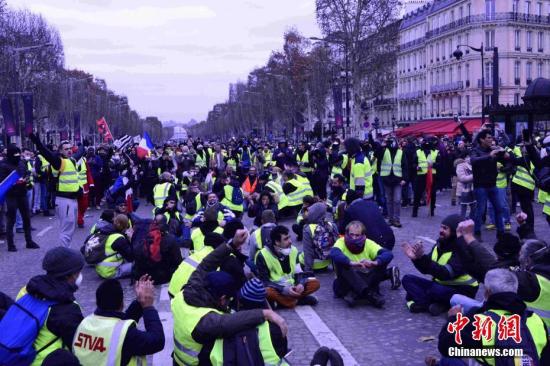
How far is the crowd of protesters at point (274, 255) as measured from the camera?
4.73 meters

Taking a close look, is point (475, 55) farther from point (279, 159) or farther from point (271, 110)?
point (279, 159)

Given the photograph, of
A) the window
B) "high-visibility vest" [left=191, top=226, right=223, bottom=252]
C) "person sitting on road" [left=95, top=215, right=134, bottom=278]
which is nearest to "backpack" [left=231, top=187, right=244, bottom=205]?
"person sitting on road" [left=95, top=215, right=134, bottom=278]

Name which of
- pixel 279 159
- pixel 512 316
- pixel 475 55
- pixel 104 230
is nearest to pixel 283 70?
pixel 475 55

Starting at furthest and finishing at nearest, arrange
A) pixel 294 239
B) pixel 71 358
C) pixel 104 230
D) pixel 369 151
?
pixel 369 151 → pixel 294 239 → pixel 104 230 → pixel 71 358

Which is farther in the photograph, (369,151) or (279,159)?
(279,159)

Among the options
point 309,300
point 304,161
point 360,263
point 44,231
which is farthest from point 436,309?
point 304,161

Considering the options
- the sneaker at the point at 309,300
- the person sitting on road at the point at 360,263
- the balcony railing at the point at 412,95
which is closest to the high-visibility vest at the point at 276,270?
the sneaker at the point at 309,300

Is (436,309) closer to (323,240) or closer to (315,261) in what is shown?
(323,240)

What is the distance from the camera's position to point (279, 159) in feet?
67.7

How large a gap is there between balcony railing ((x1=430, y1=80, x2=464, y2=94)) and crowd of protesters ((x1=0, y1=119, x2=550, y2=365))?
49.0m

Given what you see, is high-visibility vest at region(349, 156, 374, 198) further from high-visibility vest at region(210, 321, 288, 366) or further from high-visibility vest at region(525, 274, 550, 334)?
high-visibility vest at region(210, 321, 288, 366)

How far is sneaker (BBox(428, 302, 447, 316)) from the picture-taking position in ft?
26.2

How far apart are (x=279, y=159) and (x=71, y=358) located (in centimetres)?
1633

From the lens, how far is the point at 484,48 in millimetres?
62969
